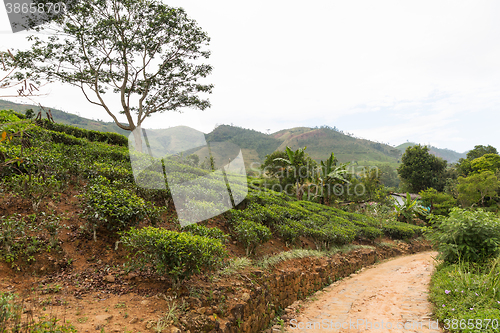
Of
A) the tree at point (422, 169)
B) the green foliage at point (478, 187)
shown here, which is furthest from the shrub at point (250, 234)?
the tree at point (422, 169)

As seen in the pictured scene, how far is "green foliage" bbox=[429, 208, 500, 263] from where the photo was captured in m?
6.49

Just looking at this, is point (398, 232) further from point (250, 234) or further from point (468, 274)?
point (250, 234)

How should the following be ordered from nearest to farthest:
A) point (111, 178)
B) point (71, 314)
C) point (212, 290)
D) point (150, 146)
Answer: point (71, 314), point (212, 290), point (111, 178), point (150, 146)

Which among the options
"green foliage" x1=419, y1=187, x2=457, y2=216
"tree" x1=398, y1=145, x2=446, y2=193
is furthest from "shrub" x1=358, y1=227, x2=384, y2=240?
"tree" x1=398, y1=145, x2=446, y2=193

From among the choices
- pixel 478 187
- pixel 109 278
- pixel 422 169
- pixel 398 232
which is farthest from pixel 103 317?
pixel 422 169

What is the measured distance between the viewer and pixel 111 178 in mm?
6348

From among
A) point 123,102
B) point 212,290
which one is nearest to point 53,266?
point 212,290

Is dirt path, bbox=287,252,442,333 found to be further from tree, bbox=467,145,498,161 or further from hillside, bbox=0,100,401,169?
hillside, bbox=0,100,401,169

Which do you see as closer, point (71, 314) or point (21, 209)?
point (71, 314)

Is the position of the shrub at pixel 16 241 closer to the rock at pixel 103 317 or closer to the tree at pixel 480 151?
the rock at pixel 103 317

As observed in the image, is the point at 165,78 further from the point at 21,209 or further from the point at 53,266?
the point at 53,266

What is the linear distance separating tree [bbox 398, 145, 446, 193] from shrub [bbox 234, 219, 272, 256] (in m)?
39.6

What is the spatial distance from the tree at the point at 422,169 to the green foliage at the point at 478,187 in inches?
446

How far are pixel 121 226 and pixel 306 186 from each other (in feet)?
68.5
